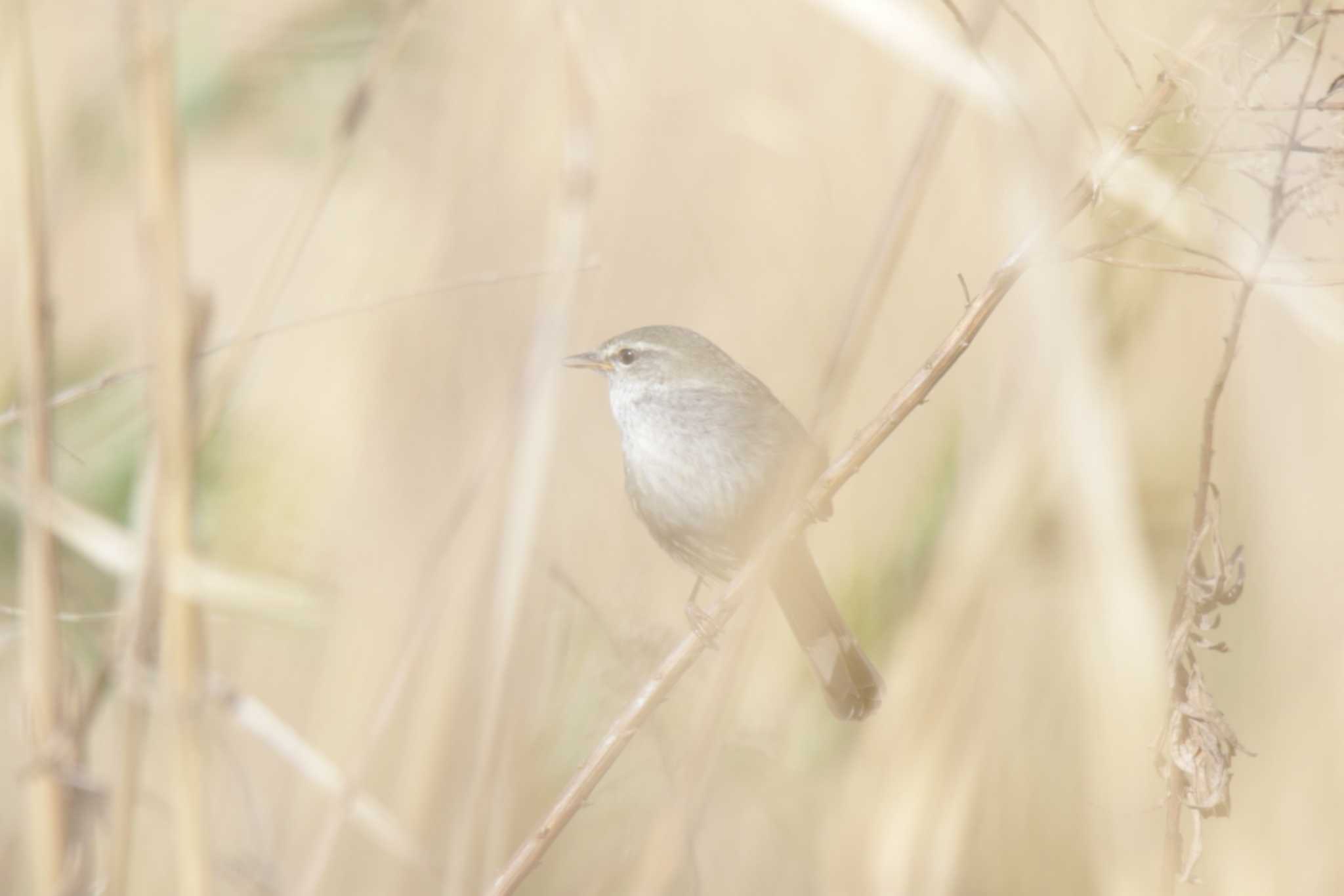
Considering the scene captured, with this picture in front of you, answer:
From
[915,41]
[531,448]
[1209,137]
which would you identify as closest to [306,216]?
[531,448]

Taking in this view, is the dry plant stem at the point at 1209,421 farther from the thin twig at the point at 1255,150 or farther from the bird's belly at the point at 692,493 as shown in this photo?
the bird's belly at the point at 692,493

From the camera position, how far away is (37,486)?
4.56ft

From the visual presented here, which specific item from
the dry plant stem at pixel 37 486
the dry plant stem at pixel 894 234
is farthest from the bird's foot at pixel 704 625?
the dry plant stem at pixel 37 486

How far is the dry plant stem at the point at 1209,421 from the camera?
1.06 m

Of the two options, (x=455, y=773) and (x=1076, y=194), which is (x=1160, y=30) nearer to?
(x=1076, y=194)

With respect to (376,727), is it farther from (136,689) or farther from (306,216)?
(306,216)

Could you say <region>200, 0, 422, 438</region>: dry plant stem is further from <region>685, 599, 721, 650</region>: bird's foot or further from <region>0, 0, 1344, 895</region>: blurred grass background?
<region>685, 599, 721, 650</region>: bird's foot

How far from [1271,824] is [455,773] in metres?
1.68

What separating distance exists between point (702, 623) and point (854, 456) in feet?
1.12

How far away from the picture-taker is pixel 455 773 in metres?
2.88

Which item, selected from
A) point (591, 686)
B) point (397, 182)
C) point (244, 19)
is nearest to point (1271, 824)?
point (591, 686)

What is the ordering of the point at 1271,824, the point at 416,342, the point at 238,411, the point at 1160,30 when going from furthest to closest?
the point at 416,342 < the point at 238,411 < the point at 1271,824 < the point at 1160,30

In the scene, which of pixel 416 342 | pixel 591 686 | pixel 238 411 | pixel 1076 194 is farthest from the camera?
pixel 416 342

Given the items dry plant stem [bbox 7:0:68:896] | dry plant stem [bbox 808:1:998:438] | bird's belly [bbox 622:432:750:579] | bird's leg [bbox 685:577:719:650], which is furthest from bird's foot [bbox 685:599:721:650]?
dry plant stem [bbox 7:0:68:896]
